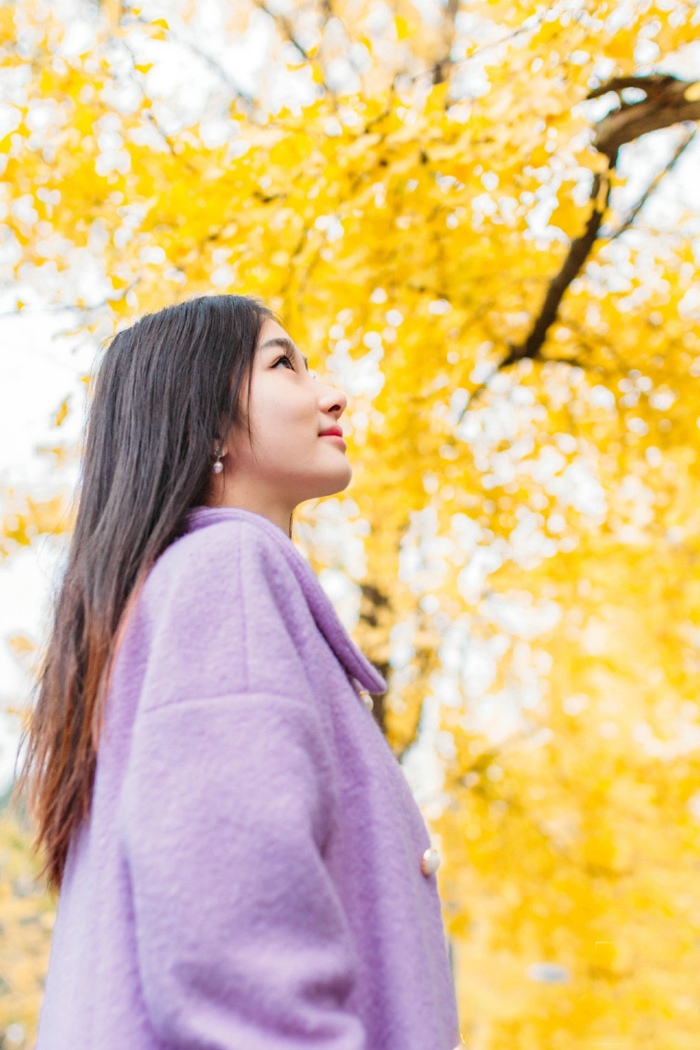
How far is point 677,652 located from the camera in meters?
4.43

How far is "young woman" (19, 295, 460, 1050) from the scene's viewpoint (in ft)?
2.68

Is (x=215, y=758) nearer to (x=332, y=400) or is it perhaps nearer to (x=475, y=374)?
(x=332, y=400)

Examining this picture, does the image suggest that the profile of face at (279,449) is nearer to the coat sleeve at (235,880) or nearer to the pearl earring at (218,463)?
the pearl earring at (218,463)

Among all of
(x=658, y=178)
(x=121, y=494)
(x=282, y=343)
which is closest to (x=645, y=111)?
(x=658, y=178)

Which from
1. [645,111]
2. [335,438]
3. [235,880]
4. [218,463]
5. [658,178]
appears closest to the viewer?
[235,880]

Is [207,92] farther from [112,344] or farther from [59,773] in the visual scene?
[59,773]

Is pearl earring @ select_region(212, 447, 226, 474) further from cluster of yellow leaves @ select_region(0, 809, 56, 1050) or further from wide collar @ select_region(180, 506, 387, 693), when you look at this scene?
cluster of yellow leaves @ select_region(0, 809, 56, 1050)

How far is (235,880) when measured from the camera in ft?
2.69

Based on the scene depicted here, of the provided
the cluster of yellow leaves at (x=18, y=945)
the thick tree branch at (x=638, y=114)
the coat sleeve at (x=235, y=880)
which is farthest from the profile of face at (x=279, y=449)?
the cluster of yellow leaves at (x=18, y=945)

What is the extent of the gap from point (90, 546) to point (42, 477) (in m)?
2.63

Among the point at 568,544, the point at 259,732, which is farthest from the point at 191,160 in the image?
the point at 568,544

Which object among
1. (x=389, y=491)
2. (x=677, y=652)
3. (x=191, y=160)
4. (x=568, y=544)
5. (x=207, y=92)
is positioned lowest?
(x=677, y=652)

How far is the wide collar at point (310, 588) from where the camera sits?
1.12 metres

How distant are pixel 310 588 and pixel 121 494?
0.30 m
